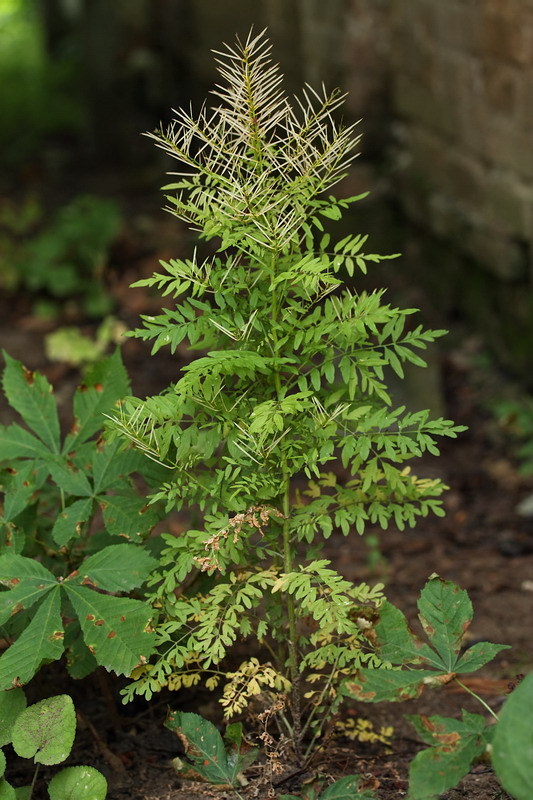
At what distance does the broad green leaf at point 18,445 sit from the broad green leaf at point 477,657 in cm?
91

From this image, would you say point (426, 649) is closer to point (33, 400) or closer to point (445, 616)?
point (445, 616)

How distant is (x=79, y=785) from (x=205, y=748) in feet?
0.73

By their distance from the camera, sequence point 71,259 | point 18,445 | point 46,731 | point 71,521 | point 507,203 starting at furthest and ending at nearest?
1. point 71,259
2. point 507,203
3. point 18,445
4. point 71,521
5. point 46,731

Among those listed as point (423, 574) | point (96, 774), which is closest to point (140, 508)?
point (96, 774)

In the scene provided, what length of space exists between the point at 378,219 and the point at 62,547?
3.60 metres

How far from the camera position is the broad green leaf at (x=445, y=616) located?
1.63 metres

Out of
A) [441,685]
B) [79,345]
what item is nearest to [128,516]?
[441,685]

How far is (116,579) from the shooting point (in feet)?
5.55

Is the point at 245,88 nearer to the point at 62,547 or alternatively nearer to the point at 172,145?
the point at 172,145

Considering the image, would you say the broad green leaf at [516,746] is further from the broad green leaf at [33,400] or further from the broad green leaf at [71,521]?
the broad green leaf at [33,400]

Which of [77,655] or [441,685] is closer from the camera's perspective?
[441,685]

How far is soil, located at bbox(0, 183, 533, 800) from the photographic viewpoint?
185 cm

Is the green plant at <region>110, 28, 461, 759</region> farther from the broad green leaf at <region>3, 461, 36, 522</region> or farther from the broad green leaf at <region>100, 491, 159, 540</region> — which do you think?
the broad green leaf at <region>3, 461, 36, 522</region>

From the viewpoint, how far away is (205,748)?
5.60 feet
